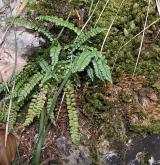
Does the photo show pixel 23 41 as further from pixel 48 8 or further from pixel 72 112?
pixel 72 112

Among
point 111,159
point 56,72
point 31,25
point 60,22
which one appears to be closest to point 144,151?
point 111,159

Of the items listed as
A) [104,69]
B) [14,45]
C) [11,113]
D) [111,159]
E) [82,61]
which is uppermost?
[14,45]

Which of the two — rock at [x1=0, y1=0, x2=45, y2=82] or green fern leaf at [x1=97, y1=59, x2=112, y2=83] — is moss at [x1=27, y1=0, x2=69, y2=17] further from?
green fern leaf at [x1=97, y1=59, x2=112, y2=83]

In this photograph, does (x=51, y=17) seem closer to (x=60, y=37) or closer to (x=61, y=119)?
(x=60, y=37)

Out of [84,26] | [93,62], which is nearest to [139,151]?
[93,62]

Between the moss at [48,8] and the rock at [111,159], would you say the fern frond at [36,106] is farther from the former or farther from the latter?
the moss at [48,8]

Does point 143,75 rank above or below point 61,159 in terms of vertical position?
above
